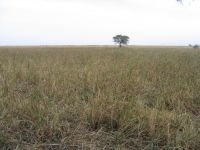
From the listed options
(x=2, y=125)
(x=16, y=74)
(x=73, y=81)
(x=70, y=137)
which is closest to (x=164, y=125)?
(x=70, y=137)

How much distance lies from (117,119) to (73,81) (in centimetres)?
235

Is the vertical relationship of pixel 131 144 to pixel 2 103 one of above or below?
below

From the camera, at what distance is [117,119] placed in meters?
3.76

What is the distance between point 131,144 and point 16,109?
145 cm

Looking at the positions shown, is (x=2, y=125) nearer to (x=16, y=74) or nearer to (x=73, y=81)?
(x=73, y=81)

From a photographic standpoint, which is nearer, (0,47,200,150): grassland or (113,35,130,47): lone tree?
(0,47,200,150): grassland

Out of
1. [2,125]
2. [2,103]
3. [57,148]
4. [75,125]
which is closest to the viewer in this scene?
[57,148]

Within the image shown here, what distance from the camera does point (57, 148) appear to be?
10.3ft

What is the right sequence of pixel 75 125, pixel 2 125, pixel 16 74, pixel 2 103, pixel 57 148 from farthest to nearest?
pixel 16 74 → pixel 2 103 → pixel 75 125 → pixel 2 125 → pixel 57 148

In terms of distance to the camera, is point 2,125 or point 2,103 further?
point 2,103

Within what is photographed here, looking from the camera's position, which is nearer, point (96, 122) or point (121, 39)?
point (96, 122)

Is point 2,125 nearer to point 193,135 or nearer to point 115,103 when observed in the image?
point 115,103

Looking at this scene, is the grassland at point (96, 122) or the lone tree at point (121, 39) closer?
the grassland at point (96, 122)

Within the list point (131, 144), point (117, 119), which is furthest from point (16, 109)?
point (131, 144)
